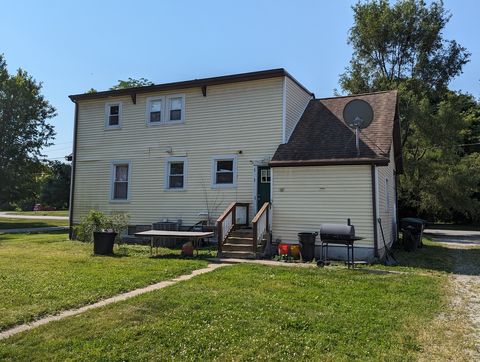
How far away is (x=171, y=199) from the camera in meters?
15.8

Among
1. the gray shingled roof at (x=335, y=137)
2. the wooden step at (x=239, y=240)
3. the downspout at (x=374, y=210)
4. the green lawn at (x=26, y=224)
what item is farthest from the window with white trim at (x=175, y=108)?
the green lawn at (x=26, y=224)

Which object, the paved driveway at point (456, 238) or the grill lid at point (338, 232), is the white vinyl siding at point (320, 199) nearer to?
the grill lid at point (338, 232)

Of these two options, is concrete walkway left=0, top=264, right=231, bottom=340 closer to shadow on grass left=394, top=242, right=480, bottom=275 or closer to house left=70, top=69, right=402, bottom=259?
house left=70, top=69, right=402, bottom=259

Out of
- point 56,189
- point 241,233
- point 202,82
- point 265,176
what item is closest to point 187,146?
point 202,82

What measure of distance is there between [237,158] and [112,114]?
20.5 feet

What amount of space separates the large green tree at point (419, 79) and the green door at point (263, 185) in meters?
13.6

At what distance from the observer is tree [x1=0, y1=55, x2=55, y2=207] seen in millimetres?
30938

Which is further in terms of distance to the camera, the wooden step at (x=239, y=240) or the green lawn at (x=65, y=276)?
the wooden step at (x=239, y=240)

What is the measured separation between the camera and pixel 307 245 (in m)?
11.8

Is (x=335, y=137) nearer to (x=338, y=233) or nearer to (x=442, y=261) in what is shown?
(x=338, y=233)

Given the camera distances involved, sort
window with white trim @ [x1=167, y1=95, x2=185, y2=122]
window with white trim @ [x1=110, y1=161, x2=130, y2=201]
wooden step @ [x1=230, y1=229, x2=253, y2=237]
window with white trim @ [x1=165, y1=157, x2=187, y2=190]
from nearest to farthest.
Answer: wooden step @ [x1=230, y1=229, x2=253, y2=237], window with white trim @ [x1=165, y1=157, x2=187, y2=190], window with white trim @ [x1=167, y1=95, x2=185, y2=122], window with white trim @ [x1=110, y1=161, x2=130, y2=201]

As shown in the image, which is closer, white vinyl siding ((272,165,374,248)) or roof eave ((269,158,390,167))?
roof eave ((269,158,390,167))

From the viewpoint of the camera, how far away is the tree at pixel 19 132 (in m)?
30.9

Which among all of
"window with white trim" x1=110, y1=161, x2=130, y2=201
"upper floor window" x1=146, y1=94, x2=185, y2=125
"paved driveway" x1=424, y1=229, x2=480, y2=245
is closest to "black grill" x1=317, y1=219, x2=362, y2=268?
"upper floor window" x1=146, y1=94, x2=185, y2=125
